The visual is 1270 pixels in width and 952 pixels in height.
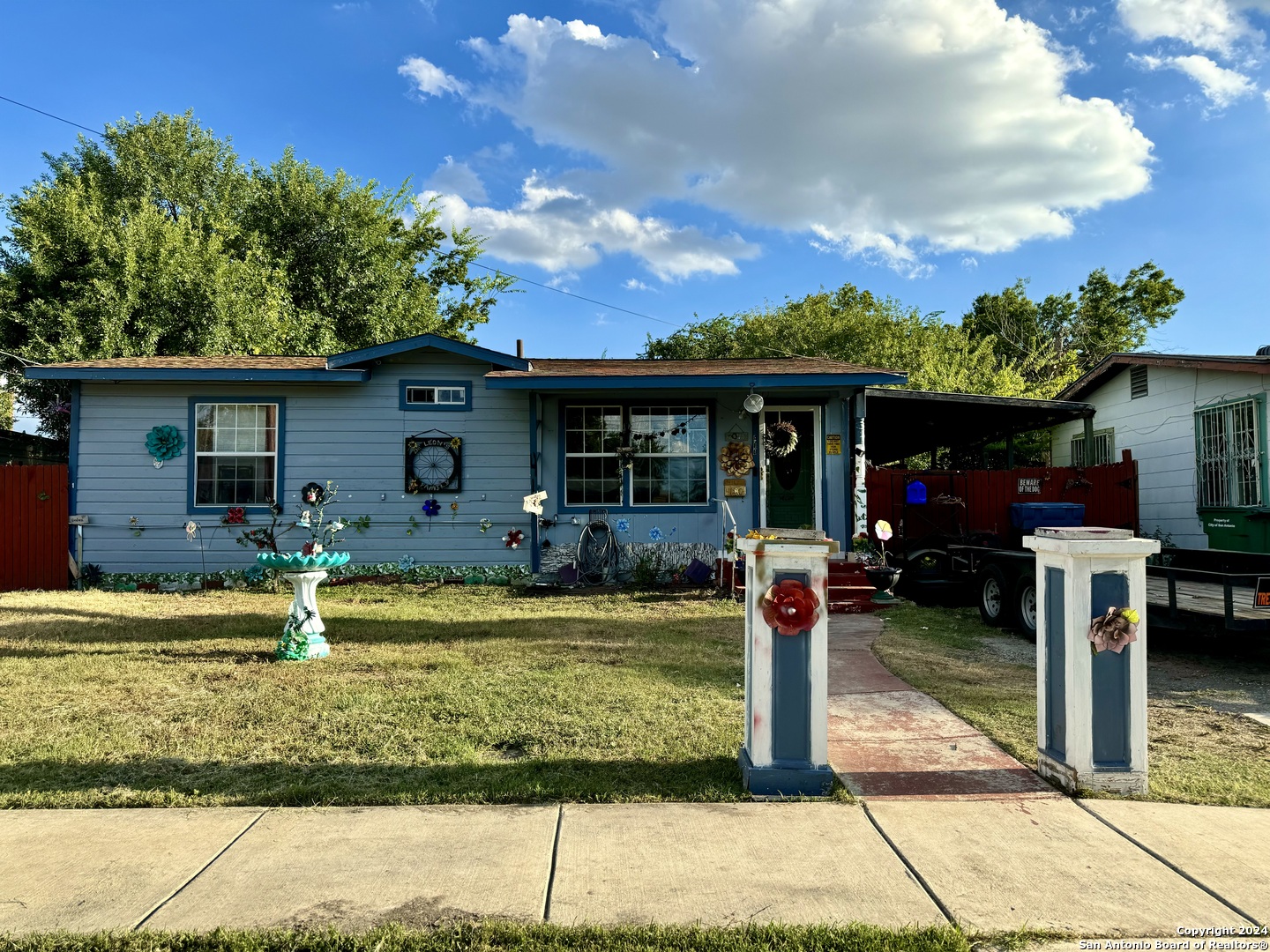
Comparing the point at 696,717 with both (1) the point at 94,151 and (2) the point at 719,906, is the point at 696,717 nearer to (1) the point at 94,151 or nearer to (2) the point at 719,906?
(2) the point at 719,906

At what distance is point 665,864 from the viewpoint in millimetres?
3035

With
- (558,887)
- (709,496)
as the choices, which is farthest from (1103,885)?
(709,496)

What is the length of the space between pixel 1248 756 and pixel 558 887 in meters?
3.95

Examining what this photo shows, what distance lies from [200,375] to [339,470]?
87.6 inches

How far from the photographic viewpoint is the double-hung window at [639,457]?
467 inches

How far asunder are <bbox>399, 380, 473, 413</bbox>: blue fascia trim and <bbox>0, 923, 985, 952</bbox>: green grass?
9607 millimetres

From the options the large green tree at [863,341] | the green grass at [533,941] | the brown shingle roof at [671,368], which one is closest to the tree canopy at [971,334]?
the large green tree at [863,341]

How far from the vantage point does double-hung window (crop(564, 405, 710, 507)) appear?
1186cm

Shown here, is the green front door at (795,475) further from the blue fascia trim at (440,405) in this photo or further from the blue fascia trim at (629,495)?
the blue fascia trim at (440,405)

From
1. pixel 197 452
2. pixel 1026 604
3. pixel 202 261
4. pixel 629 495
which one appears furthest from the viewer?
pixel 202 261

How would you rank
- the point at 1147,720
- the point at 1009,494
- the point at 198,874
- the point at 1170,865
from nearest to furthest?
the point at 198,874, the point at 1170,865, the point at 1147,720, the point at 1009,494

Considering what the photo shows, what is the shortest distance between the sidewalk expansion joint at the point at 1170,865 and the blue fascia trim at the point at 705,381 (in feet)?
25.4

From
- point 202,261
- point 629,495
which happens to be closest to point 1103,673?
point 629,495

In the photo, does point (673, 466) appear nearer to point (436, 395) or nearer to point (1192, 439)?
point (436, 395)
